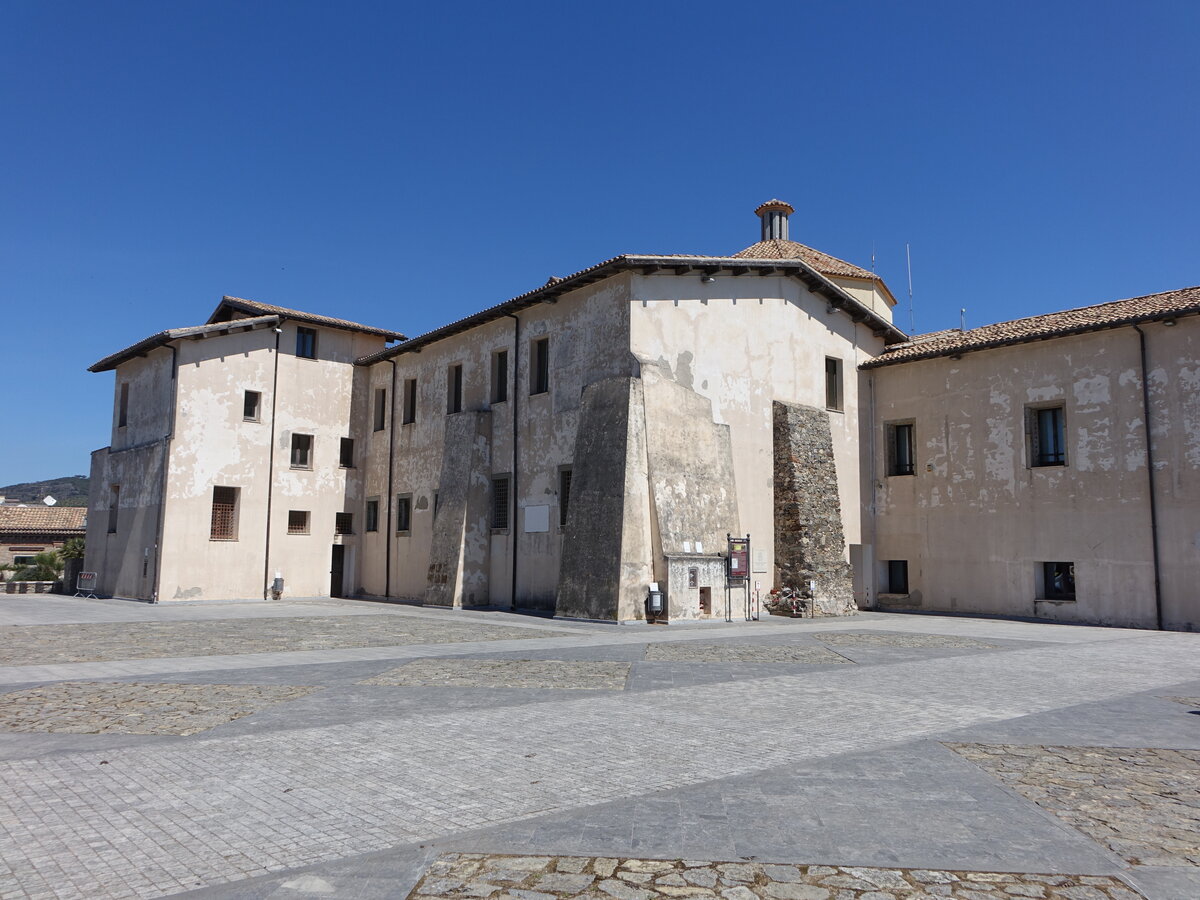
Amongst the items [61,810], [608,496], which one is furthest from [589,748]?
[608,496]

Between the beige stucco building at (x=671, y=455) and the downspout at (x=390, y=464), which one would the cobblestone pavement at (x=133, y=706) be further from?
the downspout at (x=390, y=464)

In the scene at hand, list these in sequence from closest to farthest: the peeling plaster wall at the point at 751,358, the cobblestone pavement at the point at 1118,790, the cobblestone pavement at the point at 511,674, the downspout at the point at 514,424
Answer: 1. the cobblestone pavement at the point at 1118,790
2. the cobblestone pavement at the point at 511,674
3. the peeling plaster wall at the point at 751,358
4. the downspout at the point at 514,424

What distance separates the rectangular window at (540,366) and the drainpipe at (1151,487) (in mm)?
14239

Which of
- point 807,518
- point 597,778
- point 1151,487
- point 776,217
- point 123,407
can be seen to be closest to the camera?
point 597,778

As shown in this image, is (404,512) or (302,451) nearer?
(404,512)

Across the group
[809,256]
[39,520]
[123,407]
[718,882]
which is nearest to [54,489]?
[39,520]

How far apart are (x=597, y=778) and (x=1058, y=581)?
19185mm

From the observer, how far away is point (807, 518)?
22188 mm

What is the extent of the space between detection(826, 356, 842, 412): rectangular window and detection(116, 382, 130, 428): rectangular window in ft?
75.8

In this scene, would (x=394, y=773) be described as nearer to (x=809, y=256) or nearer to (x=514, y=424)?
(x=514, y=424)

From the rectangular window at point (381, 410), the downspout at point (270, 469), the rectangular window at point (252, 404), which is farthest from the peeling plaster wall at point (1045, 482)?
the rectangular window at point (252, 404)

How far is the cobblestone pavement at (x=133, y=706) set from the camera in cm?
727

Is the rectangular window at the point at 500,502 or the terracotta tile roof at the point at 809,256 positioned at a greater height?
the terracotta tile roof at the point at 809,256

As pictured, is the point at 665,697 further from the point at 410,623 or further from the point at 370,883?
the point at 410,623
